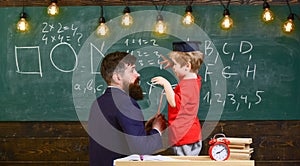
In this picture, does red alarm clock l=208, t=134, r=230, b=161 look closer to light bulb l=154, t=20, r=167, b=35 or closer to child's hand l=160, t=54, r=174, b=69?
child's hand l=160, t=54, r=174, b=69

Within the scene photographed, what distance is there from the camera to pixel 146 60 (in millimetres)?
5023

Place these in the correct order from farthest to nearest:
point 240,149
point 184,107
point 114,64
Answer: point 184,107 < point 114,64 < point 240,149

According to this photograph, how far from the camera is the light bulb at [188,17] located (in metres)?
4.86

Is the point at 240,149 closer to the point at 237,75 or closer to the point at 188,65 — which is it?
the point at 188,65

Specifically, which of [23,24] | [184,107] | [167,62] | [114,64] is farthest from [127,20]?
[114,64]

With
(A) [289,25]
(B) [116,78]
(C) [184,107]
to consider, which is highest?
(A) [289,25]

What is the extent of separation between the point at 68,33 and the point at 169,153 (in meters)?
1.44

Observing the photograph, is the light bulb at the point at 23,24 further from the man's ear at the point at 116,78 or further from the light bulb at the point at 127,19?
the man's ear at the point at 116,78

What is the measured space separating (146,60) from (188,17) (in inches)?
21.8

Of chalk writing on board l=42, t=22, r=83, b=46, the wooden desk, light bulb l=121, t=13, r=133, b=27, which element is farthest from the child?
the wooden desk

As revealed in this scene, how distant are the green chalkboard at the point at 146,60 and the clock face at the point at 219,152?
2276 millimetres

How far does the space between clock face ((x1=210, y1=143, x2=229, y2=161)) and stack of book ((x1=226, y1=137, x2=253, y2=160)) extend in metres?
0.09

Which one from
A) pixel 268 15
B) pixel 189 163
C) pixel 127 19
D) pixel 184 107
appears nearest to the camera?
pixel 189 163

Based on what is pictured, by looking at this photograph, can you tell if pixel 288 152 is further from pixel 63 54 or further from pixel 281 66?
pixel 63 54
